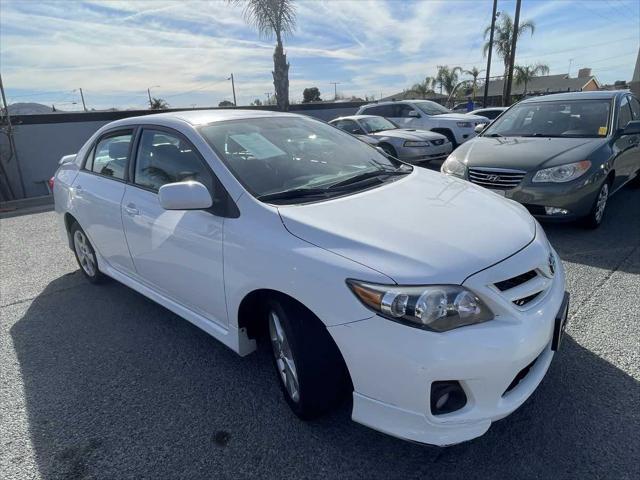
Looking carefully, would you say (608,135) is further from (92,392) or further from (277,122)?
(92,392)

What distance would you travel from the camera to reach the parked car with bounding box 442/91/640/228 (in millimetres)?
4645

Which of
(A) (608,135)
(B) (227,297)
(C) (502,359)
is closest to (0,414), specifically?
(B) (227,297)

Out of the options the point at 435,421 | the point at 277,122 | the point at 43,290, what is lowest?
the point at 43,290

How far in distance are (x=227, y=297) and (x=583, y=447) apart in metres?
1.92

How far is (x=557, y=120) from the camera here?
567 centimetres

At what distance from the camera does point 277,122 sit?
3191 millimetres

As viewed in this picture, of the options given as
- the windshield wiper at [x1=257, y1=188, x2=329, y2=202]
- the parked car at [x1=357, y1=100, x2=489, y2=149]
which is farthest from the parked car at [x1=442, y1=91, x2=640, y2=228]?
the parked car at [x1=357, y1=100, x2=489, y2=149]

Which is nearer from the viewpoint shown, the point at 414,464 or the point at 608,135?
the point at 414,464

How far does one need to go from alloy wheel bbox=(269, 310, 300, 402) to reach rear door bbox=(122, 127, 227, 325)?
1.13 ft

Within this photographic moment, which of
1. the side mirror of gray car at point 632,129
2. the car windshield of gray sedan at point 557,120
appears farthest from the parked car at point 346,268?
the side mirror of gray car at point 632,129

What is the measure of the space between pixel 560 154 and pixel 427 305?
4061 millimetres

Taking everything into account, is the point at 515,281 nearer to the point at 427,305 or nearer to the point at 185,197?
the point at 427,305

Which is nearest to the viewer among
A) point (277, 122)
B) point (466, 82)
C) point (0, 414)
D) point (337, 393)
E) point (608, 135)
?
point (337, 393)

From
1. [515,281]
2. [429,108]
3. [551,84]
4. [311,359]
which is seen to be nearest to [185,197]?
[311,359]
